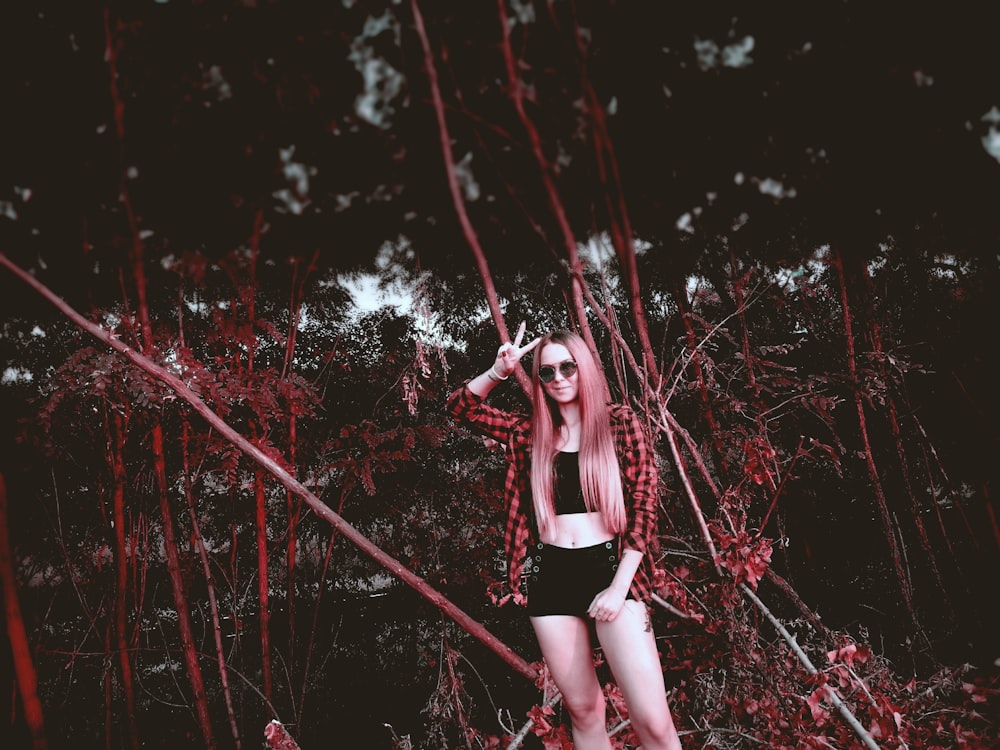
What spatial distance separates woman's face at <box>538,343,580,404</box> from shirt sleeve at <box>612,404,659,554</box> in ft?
0.57

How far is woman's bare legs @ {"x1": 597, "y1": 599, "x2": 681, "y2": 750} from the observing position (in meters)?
1.55

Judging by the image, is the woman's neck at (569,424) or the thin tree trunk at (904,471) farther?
the thin tree trunk at (904,471)

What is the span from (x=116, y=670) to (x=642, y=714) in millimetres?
3934

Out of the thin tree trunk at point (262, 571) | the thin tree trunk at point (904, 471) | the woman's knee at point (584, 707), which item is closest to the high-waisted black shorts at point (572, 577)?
the woman's knee at point (584, 707)

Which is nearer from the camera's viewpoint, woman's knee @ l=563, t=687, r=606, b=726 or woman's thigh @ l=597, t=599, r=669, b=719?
woman's thigh @ l=597, t=599, r=669, b=719

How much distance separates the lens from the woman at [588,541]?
61.9 inches

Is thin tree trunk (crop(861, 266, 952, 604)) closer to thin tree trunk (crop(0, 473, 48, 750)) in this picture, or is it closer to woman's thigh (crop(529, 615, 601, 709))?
woman's thigh (crop(529, 615, 601, 709))

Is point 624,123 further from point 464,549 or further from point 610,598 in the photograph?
point 464,549

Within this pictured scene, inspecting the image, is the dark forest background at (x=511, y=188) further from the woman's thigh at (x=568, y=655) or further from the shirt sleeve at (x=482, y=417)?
the woman's thigh at (x=568, y=655)

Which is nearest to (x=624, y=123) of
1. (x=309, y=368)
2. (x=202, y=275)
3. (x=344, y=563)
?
(x=202, y=275)

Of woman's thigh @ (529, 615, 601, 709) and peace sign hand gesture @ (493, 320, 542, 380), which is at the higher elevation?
peace sign hand gesture @ (493, 320, 542, 380)

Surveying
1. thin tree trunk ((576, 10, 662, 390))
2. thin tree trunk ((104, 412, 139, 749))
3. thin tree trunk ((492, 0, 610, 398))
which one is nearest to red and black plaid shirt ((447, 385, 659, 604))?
thin tree trunk ((576, 10, 662, 390))

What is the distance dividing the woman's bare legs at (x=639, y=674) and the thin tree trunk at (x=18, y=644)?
130cm

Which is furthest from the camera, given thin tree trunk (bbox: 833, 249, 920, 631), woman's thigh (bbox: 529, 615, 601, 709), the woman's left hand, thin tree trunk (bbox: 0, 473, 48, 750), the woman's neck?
thin tree trunk (bbox: 833, 249, 920, 631)
